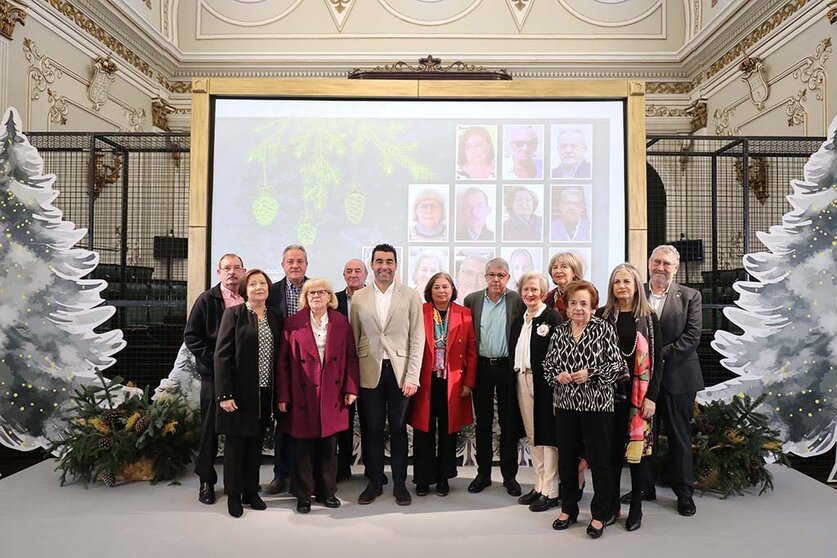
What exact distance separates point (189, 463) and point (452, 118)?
3253 mm

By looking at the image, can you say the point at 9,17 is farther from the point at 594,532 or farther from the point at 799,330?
the point at 799,330

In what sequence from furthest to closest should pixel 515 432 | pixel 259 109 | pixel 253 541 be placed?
1. pixel 259 109
2. pixel 515 432
3. pixel 253 541

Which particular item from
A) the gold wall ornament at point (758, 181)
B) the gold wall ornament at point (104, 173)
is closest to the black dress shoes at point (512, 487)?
the gold wall ornament at point (758, 181)

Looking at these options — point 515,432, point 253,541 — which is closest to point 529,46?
point 515,432

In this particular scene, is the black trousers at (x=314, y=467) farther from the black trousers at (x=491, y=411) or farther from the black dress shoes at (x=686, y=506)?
the black dress shoes at (x=686, y=506)

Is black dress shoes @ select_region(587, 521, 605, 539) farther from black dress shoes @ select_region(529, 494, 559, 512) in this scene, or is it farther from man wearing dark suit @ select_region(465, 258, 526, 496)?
man wearing dark suit @ select_region(465, 258, 526, 496)

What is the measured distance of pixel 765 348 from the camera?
5.03 metres

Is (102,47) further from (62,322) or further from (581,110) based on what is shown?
(581,110)

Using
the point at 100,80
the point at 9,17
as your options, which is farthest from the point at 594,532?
the point at 100,80

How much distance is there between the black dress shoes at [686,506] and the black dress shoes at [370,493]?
1820mm

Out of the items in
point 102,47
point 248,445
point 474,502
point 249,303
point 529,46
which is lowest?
point 474,502

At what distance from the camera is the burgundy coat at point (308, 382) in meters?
3.83

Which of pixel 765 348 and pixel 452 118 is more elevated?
pixel 452 118

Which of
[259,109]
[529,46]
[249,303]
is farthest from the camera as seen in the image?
[529,46]
